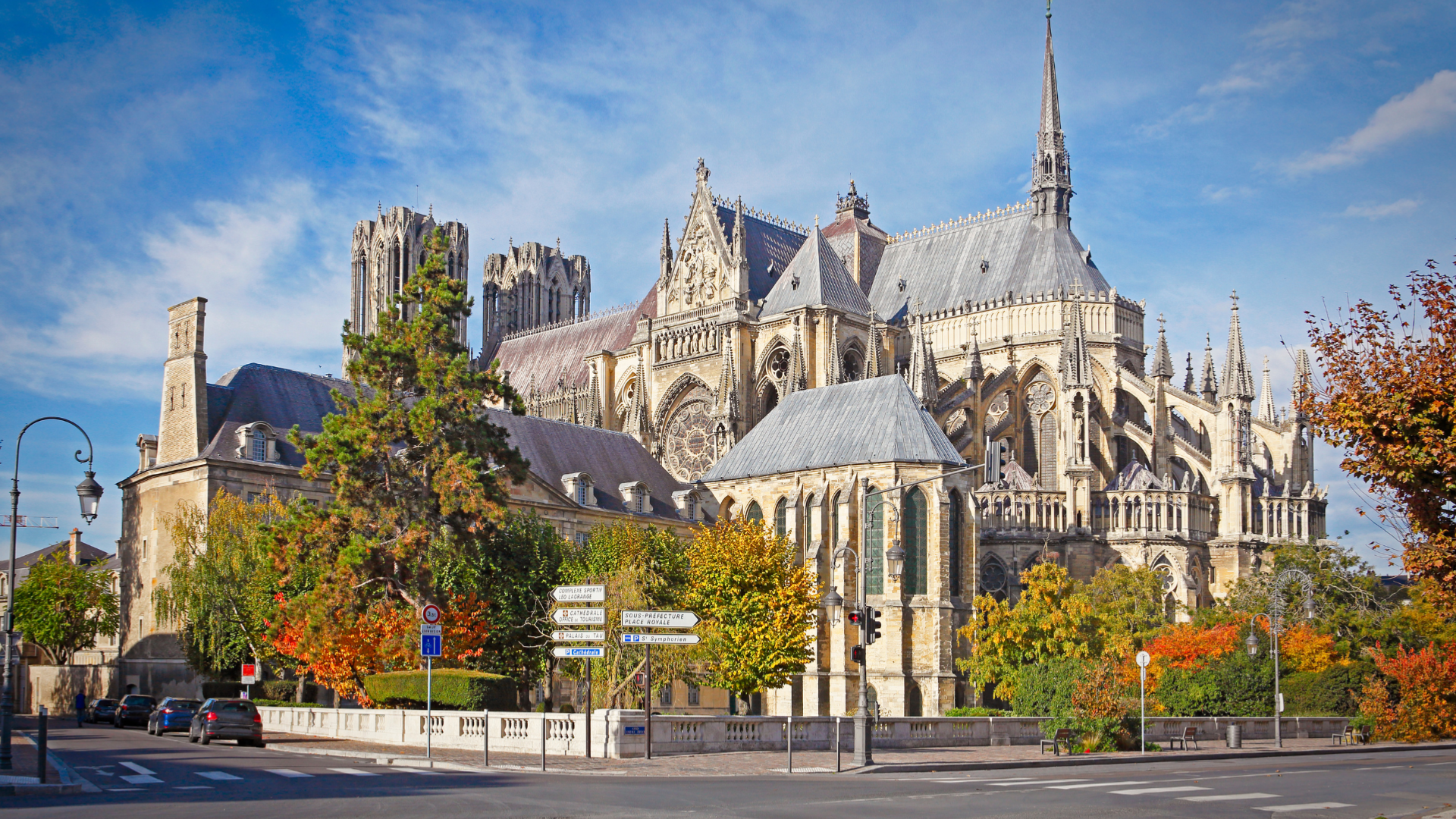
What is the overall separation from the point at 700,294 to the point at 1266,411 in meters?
26.9

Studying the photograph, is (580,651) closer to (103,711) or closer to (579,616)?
(579,616)

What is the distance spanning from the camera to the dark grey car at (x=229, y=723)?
101 ft

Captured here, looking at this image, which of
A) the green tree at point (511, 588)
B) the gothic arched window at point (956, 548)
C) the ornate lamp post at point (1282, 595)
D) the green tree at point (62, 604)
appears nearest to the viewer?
the green tree at point (511, 588)

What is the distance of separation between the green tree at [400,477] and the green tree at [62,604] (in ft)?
102

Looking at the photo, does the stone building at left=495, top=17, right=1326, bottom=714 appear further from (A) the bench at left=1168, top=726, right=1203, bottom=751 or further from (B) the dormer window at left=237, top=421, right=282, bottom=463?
(B) the dormer window at left=237, top=421, right=282, bottom=463

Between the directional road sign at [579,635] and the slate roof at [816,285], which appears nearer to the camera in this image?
the directional road sign at [579,635]

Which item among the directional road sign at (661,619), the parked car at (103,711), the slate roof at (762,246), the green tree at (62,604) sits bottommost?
the parked car at (103,711)

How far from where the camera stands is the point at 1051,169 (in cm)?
6825

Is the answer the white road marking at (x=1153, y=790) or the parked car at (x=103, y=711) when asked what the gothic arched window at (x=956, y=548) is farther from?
the white road marking at (x=1153, y=790)

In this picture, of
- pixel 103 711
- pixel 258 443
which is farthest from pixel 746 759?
pixel 103 711

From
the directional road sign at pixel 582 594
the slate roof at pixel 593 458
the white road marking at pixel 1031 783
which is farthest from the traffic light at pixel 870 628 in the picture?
the slate roof at pixel 593 458

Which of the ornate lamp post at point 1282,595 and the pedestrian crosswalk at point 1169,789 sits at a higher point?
the ornate lamp post at point 1282,595

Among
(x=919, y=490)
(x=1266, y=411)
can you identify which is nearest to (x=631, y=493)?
(x=919, y=490)

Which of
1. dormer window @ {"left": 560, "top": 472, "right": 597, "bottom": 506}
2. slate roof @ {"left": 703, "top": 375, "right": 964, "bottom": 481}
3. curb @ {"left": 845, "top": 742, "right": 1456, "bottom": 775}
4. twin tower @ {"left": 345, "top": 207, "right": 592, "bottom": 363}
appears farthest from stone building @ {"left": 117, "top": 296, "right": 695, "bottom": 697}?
twin tower @ {"left": 345, "top": 207, "right": 592, "bottom": 363}
